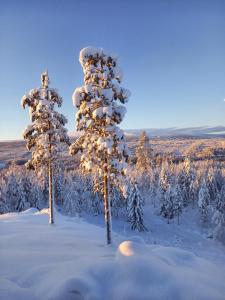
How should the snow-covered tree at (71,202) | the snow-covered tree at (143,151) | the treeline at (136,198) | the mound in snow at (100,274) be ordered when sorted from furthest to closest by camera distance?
1. the snow-covered tree at (71,202)
2. the snow-covered tree at (143,151)
3. the treeline at (136,198)
4. the mound in snow at (100,274)

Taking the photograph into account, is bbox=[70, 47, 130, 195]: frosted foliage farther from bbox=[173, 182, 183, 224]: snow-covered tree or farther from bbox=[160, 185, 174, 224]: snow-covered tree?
bbox=[173, 182, 183, 224]: snow-covered tree

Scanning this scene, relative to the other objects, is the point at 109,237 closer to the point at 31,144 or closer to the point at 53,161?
the point at 53,161

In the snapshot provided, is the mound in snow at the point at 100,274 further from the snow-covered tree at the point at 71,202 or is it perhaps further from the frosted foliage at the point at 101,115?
the snow-covered tree at the point at 71,202

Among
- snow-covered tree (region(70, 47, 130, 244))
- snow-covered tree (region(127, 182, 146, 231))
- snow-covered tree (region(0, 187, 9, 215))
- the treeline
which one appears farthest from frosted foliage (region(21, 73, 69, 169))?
snow-covered tree (region(0, 187, 9, 215))

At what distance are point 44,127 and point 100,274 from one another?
14464 mm

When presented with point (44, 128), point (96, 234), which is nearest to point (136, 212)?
point (96, 234)

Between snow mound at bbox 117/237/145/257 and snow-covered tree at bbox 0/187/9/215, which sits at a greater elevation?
snow mound at bbox 117/237/145/257

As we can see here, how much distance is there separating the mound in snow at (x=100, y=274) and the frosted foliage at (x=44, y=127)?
8.78m

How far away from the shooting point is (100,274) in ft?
32.0

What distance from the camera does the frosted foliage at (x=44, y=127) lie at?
21.0 m

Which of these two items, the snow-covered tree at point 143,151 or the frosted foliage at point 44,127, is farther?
the snow-covered tree at point 143,151

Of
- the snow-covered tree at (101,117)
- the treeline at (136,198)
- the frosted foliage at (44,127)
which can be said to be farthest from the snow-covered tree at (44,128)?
the treeline at (136,198)

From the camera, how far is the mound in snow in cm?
842

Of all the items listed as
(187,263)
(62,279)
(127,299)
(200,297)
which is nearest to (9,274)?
(62,279)
